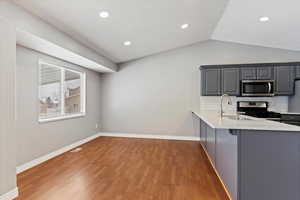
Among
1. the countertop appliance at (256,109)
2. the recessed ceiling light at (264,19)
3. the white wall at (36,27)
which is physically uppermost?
the recessed ceiling light at (264,19)

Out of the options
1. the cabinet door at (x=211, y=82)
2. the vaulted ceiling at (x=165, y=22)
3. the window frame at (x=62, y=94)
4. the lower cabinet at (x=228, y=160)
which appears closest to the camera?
the lower cabinet at (x=228, y=160)

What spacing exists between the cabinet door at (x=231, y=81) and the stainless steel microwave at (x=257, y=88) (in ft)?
0.49

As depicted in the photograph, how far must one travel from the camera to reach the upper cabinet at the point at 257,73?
4.42m

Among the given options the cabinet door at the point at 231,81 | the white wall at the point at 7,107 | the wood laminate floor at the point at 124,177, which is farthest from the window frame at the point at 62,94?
the cabinet door at the point at 231,81

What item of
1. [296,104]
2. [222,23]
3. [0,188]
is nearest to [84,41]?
[0,188]

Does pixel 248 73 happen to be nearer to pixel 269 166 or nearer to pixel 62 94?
pixel 269 166

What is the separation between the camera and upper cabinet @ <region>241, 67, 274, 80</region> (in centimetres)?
442

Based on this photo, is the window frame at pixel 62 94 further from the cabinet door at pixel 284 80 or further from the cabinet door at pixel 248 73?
the cabinet door at pixel 284 80

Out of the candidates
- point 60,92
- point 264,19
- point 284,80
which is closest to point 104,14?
point 60,92

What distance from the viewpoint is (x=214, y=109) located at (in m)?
5.01

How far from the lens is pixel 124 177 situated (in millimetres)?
2740

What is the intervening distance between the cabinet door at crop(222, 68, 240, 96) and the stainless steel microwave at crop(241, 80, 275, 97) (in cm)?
15

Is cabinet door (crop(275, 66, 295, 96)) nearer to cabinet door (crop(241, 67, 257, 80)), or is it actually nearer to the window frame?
cabinet door (crop(241, 67, 257, 80))

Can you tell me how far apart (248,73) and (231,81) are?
0.47 meters
